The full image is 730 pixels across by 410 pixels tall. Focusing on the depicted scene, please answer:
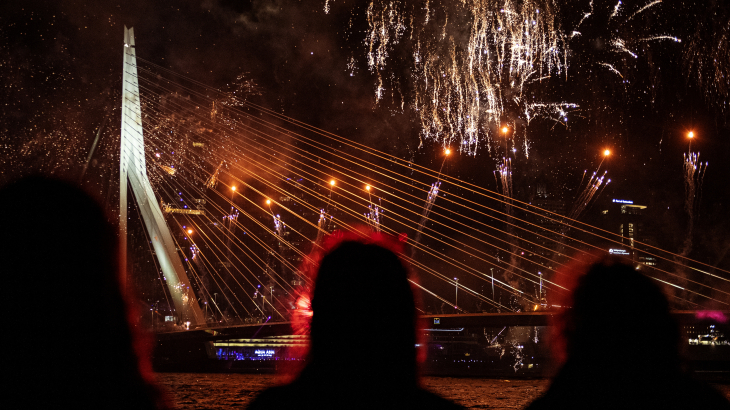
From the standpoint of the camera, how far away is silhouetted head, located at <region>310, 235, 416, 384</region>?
1.31 m

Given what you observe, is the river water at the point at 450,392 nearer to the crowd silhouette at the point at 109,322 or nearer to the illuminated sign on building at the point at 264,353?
the crowd silhouette at the point at 109,322

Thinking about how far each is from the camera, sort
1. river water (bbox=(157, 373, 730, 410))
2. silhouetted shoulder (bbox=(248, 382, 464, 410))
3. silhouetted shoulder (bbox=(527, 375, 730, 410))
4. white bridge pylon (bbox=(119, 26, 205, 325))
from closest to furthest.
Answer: silhouetted shoulder (bbox=(248, 382, 464, 410)) → silhouetted shoulder (bbox=(527, 375, 730, 410)) → river water (bbox=(157, 373, 730, 410)) → white bridge pylon (bbox=(119, 26, 205, 325))

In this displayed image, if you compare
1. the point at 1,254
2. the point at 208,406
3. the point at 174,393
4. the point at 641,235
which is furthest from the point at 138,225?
the point at 641,235

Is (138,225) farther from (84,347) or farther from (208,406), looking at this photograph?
(84,347)

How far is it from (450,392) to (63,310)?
Answer: 960 cm

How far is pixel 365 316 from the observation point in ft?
4.37

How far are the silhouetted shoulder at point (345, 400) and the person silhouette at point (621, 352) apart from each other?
0.99m

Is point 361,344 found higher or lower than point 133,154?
lower

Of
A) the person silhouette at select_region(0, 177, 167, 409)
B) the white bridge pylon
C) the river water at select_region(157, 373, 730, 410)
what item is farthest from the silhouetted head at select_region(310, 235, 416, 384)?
the white bridge pylon

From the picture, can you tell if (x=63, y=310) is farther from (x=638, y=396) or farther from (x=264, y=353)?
(x=264, y=353)

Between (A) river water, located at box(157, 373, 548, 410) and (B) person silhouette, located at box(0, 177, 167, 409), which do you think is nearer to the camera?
(B) person silhouette, located at box(0, 177, 167, 409)

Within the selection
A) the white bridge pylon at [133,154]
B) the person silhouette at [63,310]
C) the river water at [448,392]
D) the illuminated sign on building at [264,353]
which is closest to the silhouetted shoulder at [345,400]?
the person silhouette at [63,310]

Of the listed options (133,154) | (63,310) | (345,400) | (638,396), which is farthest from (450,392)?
(133,154)

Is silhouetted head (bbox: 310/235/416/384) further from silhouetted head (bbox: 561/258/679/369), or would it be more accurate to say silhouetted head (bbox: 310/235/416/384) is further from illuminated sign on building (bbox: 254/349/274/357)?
illuminated sign on building (bbox: 254/349/274/357)
